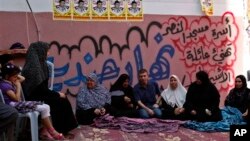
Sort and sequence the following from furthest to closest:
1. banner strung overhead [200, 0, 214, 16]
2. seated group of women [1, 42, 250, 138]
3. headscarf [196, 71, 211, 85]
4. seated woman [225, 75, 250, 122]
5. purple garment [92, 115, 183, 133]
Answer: banner strung overhead [200, 0, 214, 16] → headscarf [196, 71, 211, 85] → seated woman [225, 75, 250, 122] → seated group of women [1, 42, 250, 138] → purple garment [92, 115, 183, 133]

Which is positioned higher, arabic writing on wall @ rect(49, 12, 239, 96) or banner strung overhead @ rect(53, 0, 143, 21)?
banner strung overhead @ rect(53, 0, 143, 21)

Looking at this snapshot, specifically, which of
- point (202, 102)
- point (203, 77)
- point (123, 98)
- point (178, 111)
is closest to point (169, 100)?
point (178, 111)

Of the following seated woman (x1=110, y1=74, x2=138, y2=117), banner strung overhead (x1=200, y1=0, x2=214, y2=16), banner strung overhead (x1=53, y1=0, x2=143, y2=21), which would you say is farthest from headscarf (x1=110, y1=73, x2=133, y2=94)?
banner strung overhead (x1=200, y1=0, x2=214, y2=16)

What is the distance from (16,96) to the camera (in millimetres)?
4676

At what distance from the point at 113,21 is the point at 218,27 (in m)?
2.15

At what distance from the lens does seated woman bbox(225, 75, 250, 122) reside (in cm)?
634

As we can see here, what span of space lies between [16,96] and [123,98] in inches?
84.3

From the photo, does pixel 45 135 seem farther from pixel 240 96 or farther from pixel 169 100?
pixel 240 96

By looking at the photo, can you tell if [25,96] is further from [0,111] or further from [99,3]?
[99,3]

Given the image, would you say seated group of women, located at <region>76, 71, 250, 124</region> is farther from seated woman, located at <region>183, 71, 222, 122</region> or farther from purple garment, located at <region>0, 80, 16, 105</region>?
purple garment, located at <region>0, 80, 16, 105</region>

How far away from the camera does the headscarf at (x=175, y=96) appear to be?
258 inches

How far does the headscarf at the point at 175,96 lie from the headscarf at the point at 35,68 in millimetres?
2263

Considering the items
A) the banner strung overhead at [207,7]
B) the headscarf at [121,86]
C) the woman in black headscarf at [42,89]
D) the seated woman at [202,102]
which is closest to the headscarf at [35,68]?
the woman in black headscarf at [42,89]

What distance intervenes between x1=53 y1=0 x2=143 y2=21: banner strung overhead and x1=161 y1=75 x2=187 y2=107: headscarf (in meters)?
1.40
